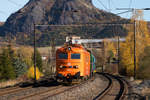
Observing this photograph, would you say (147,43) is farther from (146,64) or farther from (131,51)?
(146,64)

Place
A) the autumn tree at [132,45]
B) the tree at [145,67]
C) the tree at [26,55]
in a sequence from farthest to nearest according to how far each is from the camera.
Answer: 1. the tree at [26,55]
2. the autumn tree at [132,45]
3. the tree at [145,67]

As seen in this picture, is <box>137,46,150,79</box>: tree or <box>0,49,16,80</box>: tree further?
<box>0,49,16,80</box>: tree

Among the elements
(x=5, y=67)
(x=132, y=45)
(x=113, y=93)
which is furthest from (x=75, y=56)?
(x=5, y=67)

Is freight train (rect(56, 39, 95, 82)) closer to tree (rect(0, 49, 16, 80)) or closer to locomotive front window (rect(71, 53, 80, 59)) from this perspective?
locomotive front window (rect(71, 53, 80, 59))

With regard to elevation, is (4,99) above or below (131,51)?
below

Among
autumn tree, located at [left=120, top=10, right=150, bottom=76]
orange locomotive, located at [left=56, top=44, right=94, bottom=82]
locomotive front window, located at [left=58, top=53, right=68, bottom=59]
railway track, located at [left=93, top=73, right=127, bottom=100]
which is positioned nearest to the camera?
railway track, located at [left=93, top=73, right=127, bottom=100]

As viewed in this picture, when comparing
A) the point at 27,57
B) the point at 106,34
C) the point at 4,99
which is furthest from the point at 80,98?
the point at 106,34

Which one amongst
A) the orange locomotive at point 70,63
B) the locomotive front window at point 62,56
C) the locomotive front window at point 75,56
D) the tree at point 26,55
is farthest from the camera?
the tree at point 26,55

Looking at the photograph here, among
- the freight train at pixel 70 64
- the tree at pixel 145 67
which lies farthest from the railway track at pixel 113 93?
the tree at pixel 145 67

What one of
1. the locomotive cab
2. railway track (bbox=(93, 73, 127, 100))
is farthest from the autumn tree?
the locomotive cab

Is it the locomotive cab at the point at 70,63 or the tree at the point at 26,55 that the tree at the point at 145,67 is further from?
the tree at the point at 26,55

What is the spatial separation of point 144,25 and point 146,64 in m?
10.3

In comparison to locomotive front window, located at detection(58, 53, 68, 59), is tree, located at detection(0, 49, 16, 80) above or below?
below

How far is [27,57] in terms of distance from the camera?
65.5 m
